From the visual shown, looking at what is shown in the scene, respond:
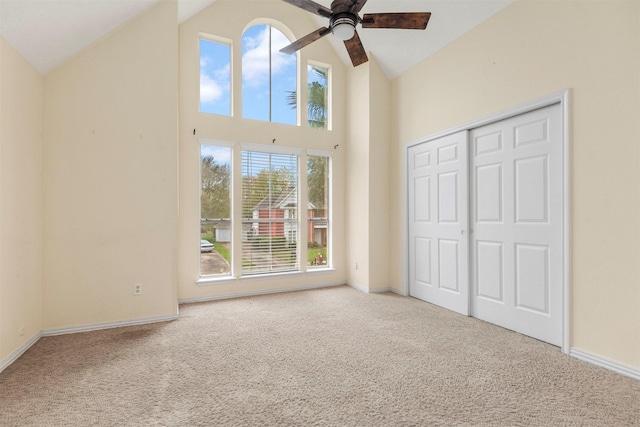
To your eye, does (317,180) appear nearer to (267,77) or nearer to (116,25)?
(267,77)

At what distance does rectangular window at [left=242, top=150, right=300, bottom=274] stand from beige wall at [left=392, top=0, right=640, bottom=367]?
2.93 metres

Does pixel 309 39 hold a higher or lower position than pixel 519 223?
higher

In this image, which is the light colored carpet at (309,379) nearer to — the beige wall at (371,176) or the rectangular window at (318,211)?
the beige wall at (371,176)

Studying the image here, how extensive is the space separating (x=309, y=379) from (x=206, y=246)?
8.77 feet

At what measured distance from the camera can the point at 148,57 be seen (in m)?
3.31

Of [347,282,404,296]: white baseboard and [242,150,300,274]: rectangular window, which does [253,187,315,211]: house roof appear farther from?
[347,282,404,296]: white baseboard

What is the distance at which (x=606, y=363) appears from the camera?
7.75ft

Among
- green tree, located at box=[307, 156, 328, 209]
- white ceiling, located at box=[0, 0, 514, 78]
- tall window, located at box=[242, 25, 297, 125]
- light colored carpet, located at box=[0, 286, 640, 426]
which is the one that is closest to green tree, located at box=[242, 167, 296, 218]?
green tree, located at box=[307, 156, 328, 209]

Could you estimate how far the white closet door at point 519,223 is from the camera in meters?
2.77

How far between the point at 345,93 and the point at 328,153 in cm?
104

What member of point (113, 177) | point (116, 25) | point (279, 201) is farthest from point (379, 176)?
point (116, 25)

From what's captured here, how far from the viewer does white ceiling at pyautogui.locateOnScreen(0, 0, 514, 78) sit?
2.32 meters

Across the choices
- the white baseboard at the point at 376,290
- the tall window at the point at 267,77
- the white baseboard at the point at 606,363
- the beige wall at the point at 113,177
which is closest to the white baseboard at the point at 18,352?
the beige wall at the point at 113,177

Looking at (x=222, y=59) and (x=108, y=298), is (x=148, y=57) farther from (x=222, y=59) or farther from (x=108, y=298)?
(x=108, y=298)
